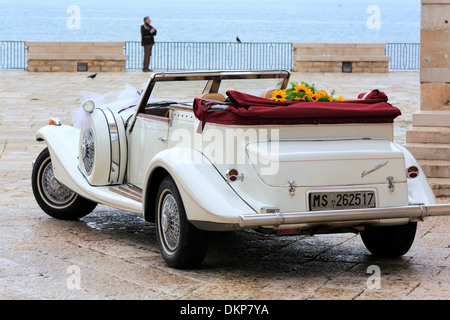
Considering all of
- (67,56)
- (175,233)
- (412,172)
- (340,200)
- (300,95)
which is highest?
(67,56)

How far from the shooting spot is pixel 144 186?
6.59 m

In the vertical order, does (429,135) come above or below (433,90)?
below

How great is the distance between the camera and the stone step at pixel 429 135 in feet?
32.4

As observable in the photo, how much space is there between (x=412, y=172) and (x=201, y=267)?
1.65 meters

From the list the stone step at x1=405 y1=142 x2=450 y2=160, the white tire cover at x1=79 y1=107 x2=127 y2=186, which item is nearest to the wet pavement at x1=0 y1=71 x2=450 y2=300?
the white tire cover at x1=79 y1=107 x2=127 y2=186

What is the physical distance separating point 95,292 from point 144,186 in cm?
114

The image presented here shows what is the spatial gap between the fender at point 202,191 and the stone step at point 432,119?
4522 mm

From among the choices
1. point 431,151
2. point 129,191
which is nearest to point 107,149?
point 129,191

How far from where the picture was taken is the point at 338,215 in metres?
5.82

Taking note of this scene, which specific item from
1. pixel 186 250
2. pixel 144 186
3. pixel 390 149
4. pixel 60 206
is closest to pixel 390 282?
pixel 390 149

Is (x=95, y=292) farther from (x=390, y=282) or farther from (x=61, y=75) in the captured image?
(x=61, y=75)

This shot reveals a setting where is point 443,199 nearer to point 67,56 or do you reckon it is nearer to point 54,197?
point 54,197

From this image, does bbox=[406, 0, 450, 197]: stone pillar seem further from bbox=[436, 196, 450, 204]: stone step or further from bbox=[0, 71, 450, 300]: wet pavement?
bbox=[0, 71, 450, 300]: wet pavement

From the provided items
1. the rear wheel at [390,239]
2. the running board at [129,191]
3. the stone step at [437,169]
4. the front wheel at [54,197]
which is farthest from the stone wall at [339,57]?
the rear wheel at [390,239]
